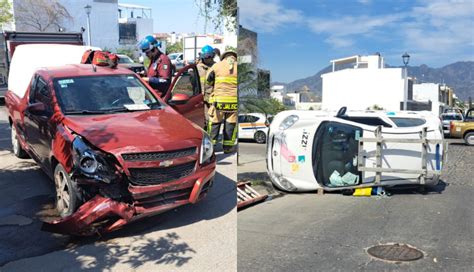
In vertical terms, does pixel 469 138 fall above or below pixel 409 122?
below

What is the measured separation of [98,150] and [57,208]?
1287 mm

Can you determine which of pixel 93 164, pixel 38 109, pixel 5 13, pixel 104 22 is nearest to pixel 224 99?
pixel 38 109

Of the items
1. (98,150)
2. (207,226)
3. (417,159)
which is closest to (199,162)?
(207,226)

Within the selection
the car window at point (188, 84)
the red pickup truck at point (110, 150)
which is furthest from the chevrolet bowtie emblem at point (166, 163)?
the car window at point (188, 84)

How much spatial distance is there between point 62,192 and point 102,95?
133 centimetres

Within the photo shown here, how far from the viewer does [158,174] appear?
171 inches

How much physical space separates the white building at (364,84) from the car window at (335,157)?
2.75m

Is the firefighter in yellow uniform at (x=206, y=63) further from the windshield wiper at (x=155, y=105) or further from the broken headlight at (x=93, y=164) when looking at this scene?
the broken headlight at (x=93, y=164)

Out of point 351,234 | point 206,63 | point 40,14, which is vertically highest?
point 40,14

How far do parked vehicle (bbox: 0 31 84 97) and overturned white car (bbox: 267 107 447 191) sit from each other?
8045 mm

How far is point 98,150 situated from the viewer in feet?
13.8

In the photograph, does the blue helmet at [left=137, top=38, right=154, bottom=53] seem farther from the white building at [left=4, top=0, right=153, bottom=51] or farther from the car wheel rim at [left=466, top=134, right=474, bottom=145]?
the white building at [left=4, top=0, right=153, bottom=51]

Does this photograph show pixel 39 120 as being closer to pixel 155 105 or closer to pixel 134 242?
pixel 155 105

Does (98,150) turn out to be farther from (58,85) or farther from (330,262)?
(330,262)
